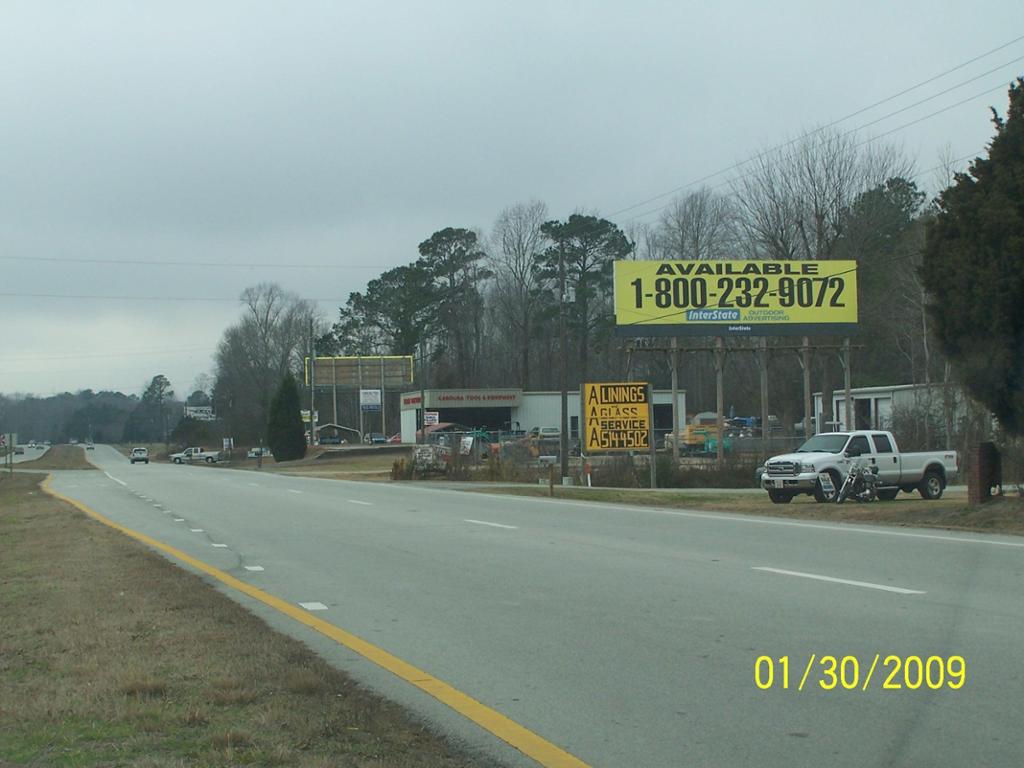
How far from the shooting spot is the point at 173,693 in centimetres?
730

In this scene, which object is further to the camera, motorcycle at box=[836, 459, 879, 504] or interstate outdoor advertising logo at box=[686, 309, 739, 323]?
interstate outdoor advertising logo at box=[686, 309, 739, 323]

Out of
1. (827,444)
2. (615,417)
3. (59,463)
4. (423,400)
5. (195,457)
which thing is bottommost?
(59,463)

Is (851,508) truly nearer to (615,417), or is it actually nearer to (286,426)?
(615,417)

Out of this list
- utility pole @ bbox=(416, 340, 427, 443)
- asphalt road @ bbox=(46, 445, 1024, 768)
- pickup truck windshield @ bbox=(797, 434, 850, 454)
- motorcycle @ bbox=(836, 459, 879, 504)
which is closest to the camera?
asphalt road @ bbox=(46, 445, 1024, 768)

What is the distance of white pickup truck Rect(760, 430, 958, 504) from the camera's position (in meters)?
27.2

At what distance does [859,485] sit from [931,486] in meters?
3.45

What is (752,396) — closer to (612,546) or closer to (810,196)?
(810,196)

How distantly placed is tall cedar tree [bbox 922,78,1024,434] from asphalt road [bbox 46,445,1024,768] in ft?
9.03

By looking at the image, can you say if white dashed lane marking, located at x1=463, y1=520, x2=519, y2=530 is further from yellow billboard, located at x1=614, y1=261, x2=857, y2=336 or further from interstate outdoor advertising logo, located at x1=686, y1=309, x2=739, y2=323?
interstate outdoor advertising logo, located at x1=686, y1=309, x2=739, y2=323

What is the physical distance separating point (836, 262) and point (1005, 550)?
37.6 m

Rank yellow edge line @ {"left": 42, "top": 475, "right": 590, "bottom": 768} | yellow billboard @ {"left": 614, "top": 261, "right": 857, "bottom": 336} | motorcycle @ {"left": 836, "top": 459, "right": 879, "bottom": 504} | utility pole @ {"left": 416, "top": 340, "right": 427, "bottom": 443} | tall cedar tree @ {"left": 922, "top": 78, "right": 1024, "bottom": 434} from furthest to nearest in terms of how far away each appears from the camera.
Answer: utility pole @ {"left": 416, "top": 340, "right": 427, "bottom": 443}
yellow billboard @ {"left": 614, "top": 261, "right": 857, "bottom": 336}
motorcycle @ {"left": 836, "top": 459, "right": 879, "bottom": 504}
tall cedar tree @ {"left": 922, "top": 78, "right": 1024, "bottom": 434}
yellow edge line @ {"left": 42, "top": 475, "right": 590, "bottom": 768}

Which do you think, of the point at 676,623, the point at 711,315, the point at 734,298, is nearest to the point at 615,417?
the point at 711,315

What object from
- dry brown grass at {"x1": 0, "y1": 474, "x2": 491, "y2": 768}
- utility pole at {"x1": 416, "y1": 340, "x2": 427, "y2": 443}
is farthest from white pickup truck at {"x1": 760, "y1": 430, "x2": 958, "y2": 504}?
utility pole at {"x1": 416, "y1": 340, "x2": 427, "y2": 443}

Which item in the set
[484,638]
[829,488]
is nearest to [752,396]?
[829,488]
